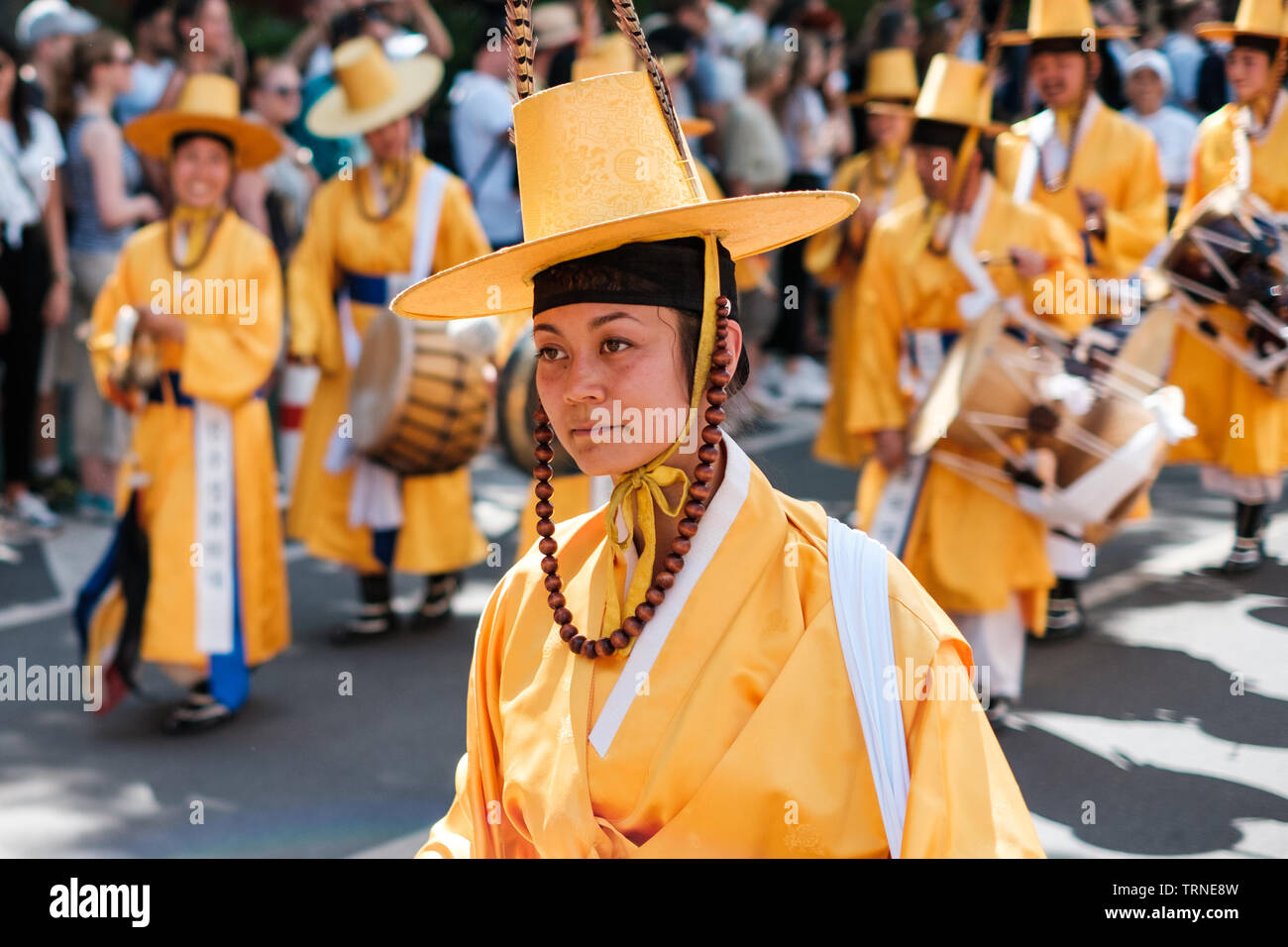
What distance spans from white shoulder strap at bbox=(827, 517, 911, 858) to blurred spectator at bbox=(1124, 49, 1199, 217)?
18.7 ft

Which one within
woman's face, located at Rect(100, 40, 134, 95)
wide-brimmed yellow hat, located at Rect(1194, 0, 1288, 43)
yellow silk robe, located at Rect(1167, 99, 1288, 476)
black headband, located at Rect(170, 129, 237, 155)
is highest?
wide-brimmed yellow hat, located at Rect(1194, 0, 1288, 43)

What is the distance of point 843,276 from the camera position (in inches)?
371

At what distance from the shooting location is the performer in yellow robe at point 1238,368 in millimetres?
6055

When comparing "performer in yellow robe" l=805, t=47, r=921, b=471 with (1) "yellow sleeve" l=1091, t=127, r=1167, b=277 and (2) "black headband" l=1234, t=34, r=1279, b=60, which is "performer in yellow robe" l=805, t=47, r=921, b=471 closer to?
(1) "yellow sleeve" l=1091, t=127, r=1167, b=277

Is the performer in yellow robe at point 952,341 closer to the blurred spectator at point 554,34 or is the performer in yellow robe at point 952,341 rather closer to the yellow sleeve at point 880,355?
the yellow sleeve at point 880,355

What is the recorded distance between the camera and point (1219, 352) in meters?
6.64

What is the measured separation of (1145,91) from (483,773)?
6898mm

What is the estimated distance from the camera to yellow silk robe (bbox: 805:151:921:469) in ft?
27.9

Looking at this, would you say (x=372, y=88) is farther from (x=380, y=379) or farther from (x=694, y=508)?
(x=694, y=508)

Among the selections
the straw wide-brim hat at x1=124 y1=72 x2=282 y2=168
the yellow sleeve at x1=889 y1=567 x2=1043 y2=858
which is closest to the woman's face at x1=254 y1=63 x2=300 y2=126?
the straw wide-brim hat at x1=124 y1=72 x2=282 y2=168

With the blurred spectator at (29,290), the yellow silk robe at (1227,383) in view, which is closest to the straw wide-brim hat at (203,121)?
the blurred spectator at (29,290)

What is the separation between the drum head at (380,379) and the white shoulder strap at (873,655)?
397cm

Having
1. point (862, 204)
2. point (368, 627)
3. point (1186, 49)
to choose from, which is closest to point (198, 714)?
point (368, 627)

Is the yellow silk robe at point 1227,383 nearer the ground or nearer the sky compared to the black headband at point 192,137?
nearer the ground
